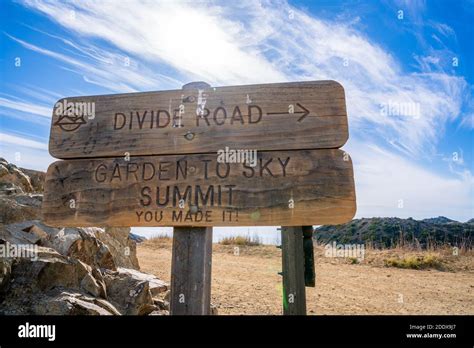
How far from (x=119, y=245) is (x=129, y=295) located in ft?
7.89

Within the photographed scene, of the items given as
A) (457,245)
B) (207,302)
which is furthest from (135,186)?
(457,245)

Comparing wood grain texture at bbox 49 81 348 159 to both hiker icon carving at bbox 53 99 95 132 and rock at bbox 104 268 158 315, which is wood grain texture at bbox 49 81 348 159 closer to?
hiker icon carving at bbox 53 99 95 132

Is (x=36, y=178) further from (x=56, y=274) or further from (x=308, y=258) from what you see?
(x=308, y=258)

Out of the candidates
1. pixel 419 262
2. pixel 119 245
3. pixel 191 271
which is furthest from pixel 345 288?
pixel 191 271

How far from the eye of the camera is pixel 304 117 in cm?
213

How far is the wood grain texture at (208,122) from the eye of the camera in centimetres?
212

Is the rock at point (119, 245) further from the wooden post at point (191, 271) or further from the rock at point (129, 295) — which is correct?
the wooden post at point (191, 271)

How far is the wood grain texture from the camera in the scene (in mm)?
2115

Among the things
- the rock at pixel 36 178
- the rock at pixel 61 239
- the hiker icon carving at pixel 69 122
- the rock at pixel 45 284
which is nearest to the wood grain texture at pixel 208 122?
the hiker icon carving at pixel 69 122

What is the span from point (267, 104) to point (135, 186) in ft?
3.31
